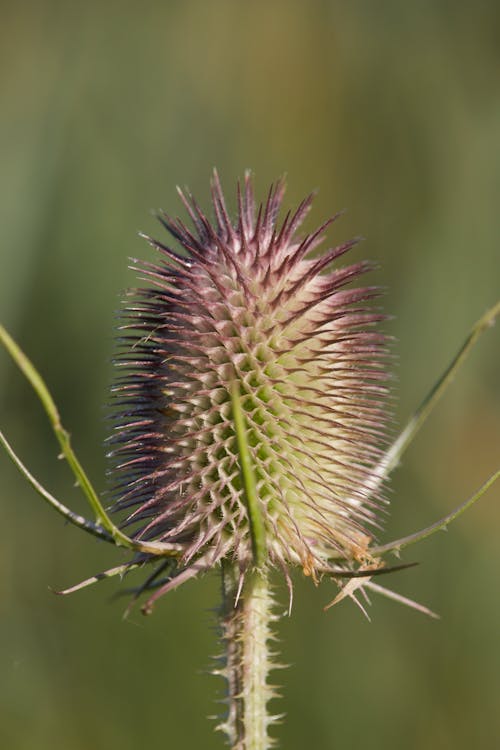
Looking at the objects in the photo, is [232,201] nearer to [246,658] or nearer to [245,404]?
[245,404]

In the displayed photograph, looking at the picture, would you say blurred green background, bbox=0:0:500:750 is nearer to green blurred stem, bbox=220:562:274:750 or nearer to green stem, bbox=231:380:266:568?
green blurred stem, bbox=220:562:274:750

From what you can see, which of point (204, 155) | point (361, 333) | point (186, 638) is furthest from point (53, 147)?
point (361, 333)

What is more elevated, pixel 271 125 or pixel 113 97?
pixel 271 125

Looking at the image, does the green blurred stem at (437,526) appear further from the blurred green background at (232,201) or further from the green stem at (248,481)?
the blurred green background at (232,201)

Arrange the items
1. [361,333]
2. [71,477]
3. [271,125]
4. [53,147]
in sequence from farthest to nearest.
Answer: [271,125], [53,147], [71,477], [361,333]

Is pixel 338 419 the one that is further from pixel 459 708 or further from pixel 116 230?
pixel 116 230

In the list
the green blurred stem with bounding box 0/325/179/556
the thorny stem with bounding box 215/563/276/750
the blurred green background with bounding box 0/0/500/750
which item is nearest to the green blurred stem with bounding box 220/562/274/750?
the thorny stem with bounding box 215/563/276/750

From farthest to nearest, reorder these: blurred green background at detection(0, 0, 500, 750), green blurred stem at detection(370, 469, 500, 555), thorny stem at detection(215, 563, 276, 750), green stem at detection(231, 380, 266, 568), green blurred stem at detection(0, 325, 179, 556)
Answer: blurred green background at detection(0, 0, 500, 750)
thorny stem at detection(215, 563, 276, 750)
green blurred stem at detection(370, 469, 500, 555)
green stem at detection(231, 380, 266, 568)
green blurred stem at detection(0, 325, 179, 556)

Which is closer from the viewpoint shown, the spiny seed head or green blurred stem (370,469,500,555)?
green blurred stem (370,469,500,555)
